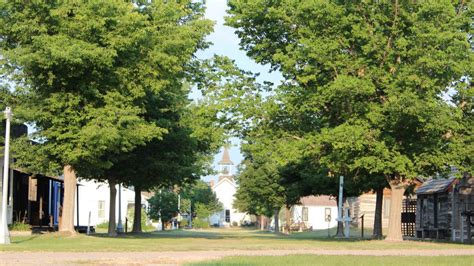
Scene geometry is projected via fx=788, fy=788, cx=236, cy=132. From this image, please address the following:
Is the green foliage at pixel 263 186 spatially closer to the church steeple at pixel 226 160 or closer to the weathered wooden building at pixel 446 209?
the weathered wooden building at pixel 446 209

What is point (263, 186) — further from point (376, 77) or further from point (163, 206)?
point (376, 77)

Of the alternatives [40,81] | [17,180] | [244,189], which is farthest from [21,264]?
→ [244,189]

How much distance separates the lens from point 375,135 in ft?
109

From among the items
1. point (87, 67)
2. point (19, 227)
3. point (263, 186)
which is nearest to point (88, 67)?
point (87, 67)

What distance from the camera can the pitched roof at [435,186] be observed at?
48.0 meters

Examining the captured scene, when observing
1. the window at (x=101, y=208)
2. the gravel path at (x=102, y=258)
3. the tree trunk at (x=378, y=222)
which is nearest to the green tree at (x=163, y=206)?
the window at (x=101, y=208)

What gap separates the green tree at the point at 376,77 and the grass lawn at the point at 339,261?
10386mm

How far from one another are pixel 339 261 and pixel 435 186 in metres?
32.8

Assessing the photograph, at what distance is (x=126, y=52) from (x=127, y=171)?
1022cm

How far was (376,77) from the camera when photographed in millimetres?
32844

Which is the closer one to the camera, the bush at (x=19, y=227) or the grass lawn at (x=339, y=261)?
the grass lawn at (x=339, y=261)

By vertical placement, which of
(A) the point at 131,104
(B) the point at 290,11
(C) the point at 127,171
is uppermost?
(B) the point at 290,11

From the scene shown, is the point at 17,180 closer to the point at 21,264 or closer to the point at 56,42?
the point at 56,42

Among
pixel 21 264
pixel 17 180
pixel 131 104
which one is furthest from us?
pixel 17 180
